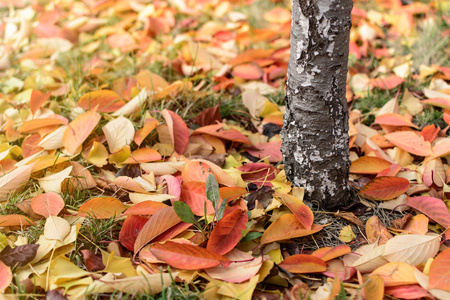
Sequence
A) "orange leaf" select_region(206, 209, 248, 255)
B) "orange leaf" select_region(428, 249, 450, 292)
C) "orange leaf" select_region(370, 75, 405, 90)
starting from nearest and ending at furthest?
"orange leaf" select_region(428, 249, 450, 292), "orange leaf" select_region(206, 209, 248, 255), "orange leaf" select_region(370, 75, 405, 90)

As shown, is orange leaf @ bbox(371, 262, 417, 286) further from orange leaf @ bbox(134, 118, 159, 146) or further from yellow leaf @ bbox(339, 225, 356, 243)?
orange leaf @ bbox(134, 118, 159, 146)

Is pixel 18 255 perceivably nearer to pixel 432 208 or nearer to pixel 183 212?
pixel 183 212

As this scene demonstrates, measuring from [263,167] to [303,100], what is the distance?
29 cm

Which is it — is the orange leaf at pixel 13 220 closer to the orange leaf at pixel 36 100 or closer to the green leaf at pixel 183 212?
the green leaf at pixel 183 212

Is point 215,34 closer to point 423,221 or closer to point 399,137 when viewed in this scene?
point 399,137

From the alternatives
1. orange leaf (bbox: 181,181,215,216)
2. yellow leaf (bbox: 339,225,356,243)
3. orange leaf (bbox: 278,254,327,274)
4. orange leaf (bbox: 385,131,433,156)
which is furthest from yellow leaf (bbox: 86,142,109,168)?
orange leaf (bbox: 385,131,433,156)

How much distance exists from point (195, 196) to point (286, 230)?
11.6 inches

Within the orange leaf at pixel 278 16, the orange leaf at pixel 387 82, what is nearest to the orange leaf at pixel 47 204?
the orange leaf at pixel 387 82

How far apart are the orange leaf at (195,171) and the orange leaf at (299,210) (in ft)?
0.84

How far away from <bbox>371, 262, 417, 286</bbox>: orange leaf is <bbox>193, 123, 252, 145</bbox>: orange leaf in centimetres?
65

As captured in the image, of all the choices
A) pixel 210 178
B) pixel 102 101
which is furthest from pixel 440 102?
pixel 102 101

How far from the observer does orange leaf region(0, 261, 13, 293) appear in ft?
3.09

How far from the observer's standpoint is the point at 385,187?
126 centimetres

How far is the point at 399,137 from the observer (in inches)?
57.0
